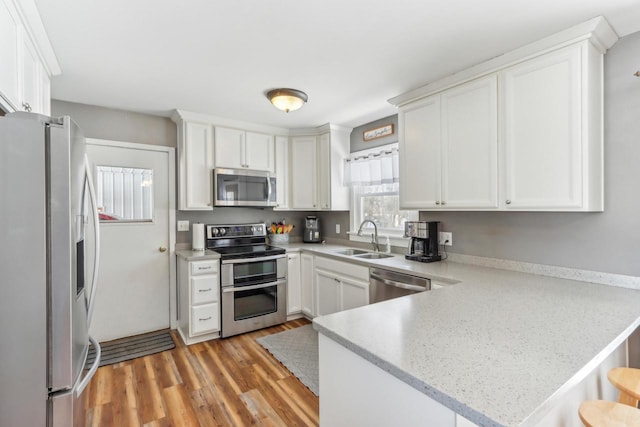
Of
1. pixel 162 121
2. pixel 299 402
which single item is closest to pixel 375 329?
pixel 299 402

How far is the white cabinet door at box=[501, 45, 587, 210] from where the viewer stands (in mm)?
1729

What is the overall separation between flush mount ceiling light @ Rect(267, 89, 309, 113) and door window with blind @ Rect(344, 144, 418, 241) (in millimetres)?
1139

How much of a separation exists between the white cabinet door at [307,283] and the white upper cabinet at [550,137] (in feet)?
7.06

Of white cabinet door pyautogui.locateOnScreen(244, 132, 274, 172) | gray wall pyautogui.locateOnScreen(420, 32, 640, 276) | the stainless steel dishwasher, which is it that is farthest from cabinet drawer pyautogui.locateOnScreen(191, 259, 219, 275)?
gray wall pyautogui.locateOnScreen(420, 32, 640, 276)

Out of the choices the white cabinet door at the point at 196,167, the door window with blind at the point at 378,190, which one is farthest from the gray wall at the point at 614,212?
the white cabinet door at the point at 196,167

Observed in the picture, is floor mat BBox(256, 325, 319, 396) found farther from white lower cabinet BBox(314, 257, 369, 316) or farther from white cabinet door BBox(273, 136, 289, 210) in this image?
white cabinet door BBox(273, 136, 289, 210)

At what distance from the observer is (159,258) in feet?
11.0

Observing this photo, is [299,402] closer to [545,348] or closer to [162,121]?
[545,348]

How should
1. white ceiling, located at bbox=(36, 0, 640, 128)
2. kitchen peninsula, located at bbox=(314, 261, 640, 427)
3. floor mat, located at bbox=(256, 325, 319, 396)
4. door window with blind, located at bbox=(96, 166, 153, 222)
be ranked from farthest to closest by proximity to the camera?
door window with blind, located at bbox=(96, 166, 153, 222)
floor mat, located at bbox=(256, 325, 319, 396)
white ceiling, located at bbox=(36, 0, 640, 128)
kitchen peninsula, located at bbox=(314, 261, 640, 427)

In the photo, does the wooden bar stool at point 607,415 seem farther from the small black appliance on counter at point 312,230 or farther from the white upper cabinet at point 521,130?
the small black appliance on counter at point 312,230

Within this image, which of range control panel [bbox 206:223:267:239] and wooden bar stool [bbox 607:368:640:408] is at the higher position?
range control panel [bbox 206:223:267:239]

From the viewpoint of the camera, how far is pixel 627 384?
45.8 inches

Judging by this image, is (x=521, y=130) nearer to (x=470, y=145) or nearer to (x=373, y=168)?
(x=470, y=145)

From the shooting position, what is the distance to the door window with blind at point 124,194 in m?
3.06
